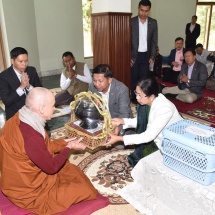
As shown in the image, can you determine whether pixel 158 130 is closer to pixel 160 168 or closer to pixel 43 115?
pixel 160 168

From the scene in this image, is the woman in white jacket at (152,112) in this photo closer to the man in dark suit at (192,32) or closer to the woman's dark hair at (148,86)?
the woman's dark hair at (148,86)

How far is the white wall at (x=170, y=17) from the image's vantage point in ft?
25.5

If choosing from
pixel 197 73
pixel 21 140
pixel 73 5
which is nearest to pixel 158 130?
pixel 21 140

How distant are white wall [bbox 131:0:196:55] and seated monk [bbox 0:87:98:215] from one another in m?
7.04

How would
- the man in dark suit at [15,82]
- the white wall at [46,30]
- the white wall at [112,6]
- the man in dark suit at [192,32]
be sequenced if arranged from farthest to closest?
the man in dark suit at [192,32] → the white wall at [46,30] → the white wall at [112,6] → the man in dark suit at [15,82]

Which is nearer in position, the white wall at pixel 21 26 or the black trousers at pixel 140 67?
the black trousers at pixel 140 67

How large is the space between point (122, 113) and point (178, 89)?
75.9 inches

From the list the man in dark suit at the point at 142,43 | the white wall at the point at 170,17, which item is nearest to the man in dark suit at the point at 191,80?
the man in dark suit at the point at 142,43

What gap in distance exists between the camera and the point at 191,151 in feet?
4.70

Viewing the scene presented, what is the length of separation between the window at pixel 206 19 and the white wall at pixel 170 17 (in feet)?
1.21

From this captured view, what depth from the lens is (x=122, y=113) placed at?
2479 mm

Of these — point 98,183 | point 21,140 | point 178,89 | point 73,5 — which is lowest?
point 98,183

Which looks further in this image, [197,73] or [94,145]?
[197,73]

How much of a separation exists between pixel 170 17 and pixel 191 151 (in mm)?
7602
